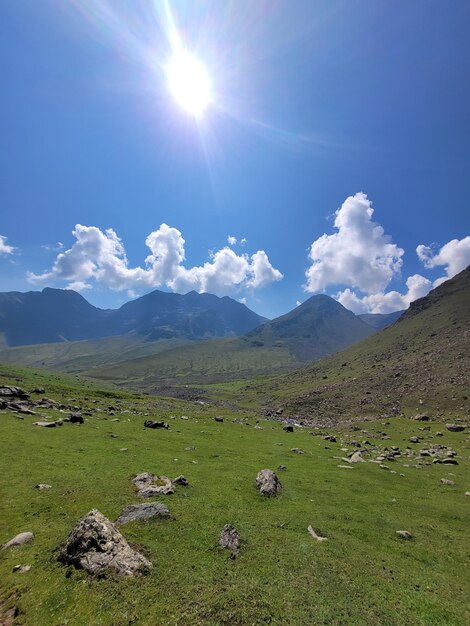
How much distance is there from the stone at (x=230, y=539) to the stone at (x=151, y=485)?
5196 millimetres

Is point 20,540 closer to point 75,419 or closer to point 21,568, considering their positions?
point 21,568

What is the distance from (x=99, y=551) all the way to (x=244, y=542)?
6.30 metres

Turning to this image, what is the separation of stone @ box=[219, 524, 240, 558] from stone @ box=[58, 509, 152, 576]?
3.49 m

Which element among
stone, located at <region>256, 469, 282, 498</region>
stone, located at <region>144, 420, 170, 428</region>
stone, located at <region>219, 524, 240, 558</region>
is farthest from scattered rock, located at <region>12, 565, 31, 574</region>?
stone, located at <region>144, 420, 170, 428</region>

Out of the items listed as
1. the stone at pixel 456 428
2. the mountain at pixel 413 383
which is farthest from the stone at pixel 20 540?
the mountain at pixel 413 383

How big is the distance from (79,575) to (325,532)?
11557mm

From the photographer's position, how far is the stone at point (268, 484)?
20.1 m

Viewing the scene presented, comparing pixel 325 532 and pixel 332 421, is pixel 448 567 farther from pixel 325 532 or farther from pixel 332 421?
pixel 332 421

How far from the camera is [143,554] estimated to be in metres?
12.9

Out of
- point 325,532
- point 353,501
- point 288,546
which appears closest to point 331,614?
point 288,546

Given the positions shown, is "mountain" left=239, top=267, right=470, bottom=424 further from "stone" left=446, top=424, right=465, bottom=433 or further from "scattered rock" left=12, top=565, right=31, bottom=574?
"scattered rock" left=12, top=565, right=31, bottom=574

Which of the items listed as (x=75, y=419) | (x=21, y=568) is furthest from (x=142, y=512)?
(x=75, y=419)

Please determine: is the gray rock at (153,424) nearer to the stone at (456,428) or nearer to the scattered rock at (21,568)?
the scattered rock at (21,568)

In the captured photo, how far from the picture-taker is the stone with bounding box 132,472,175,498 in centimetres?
1848
